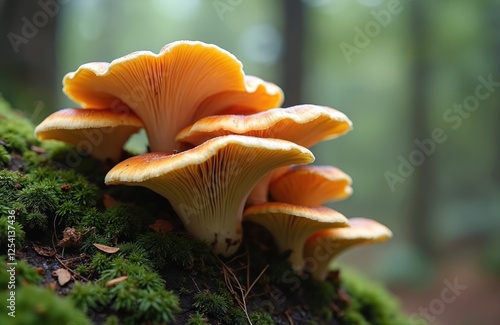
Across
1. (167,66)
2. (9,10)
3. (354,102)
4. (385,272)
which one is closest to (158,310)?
(167,66)

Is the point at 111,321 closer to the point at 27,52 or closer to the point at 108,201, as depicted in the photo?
the point at 108,201

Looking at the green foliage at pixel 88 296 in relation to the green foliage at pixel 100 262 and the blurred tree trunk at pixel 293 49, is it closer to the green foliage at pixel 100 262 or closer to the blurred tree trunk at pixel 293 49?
the green foliage at pixel 100 262

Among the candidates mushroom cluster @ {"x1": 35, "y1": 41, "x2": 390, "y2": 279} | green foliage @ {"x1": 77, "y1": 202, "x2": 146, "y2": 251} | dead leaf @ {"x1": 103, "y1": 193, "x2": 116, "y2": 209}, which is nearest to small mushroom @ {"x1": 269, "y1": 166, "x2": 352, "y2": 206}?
mushroom cluster @ {"x1": 35, "y1": 41, "x2": 390, "y2": 279}


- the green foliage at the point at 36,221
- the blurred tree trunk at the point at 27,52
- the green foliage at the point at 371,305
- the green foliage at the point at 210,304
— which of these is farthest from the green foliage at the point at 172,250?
the blurred tree trunk at the point at 27,52

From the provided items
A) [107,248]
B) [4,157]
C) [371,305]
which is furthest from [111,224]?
[371,305]

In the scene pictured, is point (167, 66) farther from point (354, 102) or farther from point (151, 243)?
point (354, 102)

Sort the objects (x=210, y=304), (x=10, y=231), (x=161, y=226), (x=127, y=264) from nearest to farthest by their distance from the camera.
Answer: (x=10, y=231), (x=127, y=264), (x=210, y=304), (x=161, y=226)

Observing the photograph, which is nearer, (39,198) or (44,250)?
(44,250)

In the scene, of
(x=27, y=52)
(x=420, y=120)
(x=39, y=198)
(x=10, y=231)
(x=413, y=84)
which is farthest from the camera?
(x=413, y=84)

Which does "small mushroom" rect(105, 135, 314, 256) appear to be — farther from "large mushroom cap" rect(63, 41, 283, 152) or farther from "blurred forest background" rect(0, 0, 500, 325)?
"blurred forest background" rect(0, 0, 500, 325)
